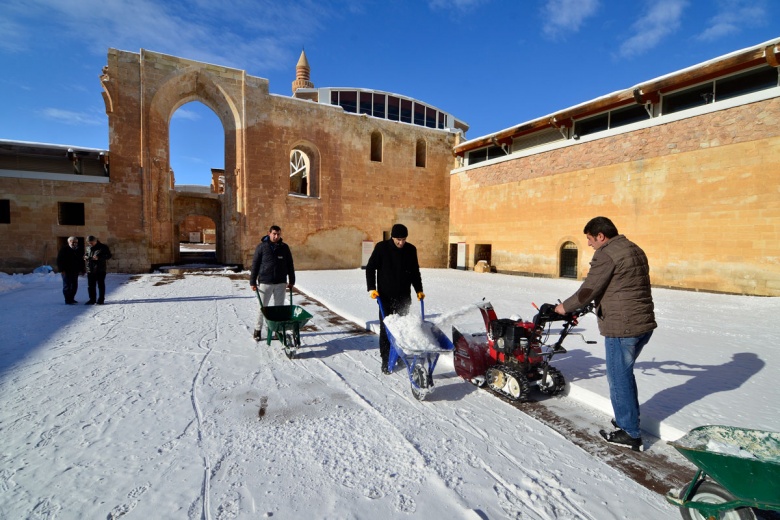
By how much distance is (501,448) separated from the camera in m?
2.62

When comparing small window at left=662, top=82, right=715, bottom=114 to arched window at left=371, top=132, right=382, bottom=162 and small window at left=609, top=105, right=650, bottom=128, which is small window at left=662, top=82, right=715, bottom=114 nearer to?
small window at left=609, top=105, right=650, bottom=128

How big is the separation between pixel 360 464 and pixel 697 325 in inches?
283

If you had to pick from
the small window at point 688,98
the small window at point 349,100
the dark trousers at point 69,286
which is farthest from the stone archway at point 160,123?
the small window at point 349,100

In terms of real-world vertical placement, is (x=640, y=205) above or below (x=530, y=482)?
above

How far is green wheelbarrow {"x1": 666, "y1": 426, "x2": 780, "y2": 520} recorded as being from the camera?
5.09 feet

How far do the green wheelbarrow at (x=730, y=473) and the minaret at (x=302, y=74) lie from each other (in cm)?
4035

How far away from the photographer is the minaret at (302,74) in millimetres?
36531

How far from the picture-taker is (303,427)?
2.88 m

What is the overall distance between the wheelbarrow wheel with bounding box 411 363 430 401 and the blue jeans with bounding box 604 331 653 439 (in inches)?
60.1

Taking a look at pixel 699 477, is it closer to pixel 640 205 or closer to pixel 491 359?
pixel 491 359

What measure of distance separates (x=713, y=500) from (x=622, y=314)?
45.7 inches

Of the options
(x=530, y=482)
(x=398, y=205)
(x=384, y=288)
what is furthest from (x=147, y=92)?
(x=530, y=482)

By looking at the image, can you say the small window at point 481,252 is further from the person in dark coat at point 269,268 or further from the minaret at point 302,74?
the minaret at point 302,74

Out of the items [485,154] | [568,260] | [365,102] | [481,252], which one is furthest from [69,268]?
[365,102]
